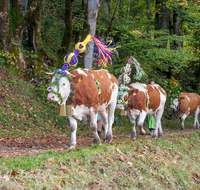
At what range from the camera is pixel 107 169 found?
184 inches

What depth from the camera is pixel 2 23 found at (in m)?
10.2

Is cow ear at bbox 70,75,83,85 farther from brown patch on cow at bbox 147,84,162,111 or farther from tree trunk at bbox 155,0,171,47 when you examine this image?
tree trunk at bbox 155,0,171,47

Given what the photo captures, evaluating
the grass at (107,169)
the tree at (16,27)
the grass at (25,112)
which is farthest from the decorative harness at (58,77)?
the tree at (16,27)

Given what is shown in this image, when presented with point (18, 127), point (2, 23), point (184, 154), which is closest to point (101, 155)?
point (184, 154)

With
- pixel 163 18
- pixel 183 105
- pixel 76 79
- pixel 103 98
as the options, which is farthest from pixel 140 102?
pixel 163 18

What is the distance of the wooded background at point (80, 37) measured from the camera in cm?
1059

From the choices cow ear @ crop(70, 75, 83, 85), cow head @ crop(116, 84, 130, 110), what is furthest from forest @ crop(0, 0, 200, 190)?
cow head @ crop(116, 84, 130, 110)

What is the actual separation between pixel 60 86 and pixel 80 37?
8569 mm

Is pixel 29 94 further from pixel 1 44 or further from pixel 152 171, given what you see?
pixel 152 171

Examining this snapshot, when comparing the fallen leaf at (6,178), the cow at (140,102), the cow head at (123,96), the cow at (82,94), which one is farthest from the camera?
the cow at (140,102)

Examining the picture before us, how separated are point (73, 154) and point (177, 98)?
33.9 feet

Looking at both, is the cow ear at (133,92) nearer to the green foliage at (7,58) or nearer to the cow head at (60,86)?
the cow head at (60,86)

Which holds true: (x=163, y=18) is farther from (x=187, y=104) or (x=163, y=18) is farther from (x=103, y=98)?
(x=103, y=98)

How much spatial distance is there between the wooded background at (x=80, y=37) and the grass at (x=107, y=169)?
3.64m
